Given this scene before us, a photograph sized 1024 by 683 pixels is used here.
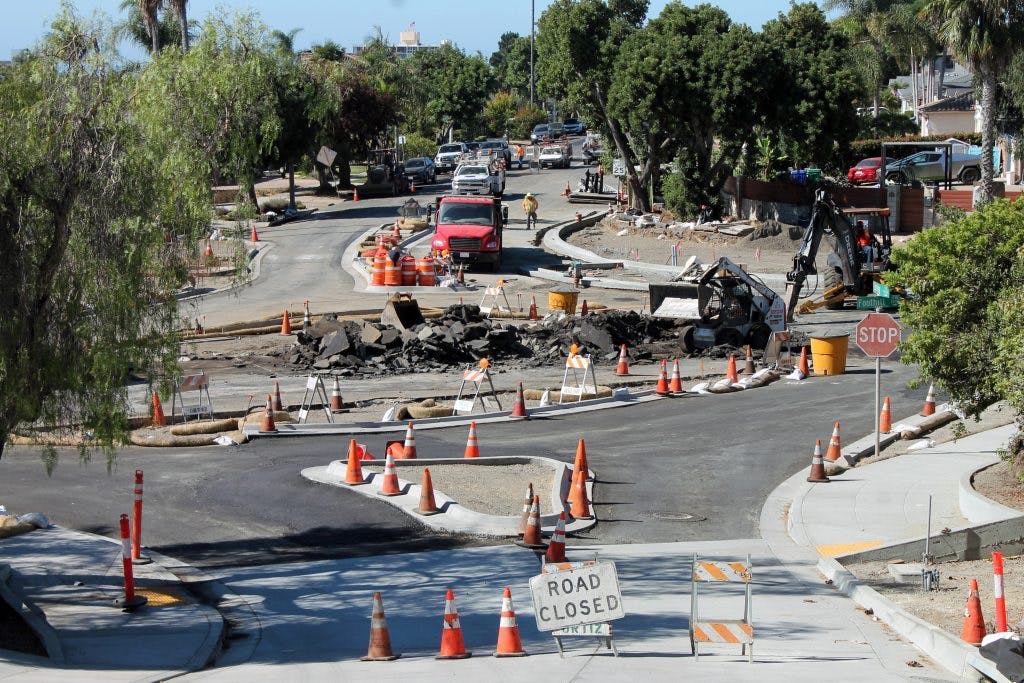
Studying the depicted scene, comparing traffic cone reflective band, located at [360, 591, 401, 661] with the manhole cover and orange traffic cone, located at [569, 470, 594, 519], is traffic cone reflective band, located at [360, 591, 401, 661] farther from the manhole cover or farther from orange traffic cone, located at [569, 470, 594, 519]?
the manhole cover

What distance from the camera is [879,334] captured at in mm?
19719

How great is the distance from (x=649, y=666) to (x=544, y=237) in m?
42.8

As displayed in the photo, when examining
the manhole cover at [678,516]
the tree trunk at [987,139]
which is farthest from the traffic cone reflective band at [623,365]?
the tree trunk at [987,139]

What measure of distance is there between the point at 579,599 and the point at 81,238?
5.97 metres

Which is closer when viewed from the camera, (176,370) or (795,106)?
(176,370)

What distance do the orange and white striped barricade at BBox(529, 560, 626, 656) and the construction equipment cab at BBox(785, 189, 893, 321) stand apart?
21.9m

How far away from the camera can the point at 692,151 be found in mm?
56688

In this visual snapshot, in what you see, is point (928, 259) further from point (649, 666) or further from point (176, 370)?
point (176, 370)

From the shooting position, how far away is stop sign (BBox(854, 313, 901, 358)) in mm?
19609

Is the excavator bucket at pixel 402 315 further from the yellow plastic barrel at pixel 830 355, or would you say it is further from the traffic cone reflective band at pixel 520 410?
the yellow plastic barrel at pixel 830 355

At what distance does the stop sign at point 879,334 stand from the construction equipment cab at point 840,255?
12.1m

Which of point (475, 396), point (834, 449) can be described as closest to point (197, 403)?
point (475, 396)

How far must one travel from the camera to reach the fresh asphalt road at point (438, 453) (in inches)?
632

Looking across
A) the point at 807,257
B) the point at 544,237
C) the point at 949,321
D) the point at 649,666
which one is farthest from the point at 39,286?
the point at 544,237
